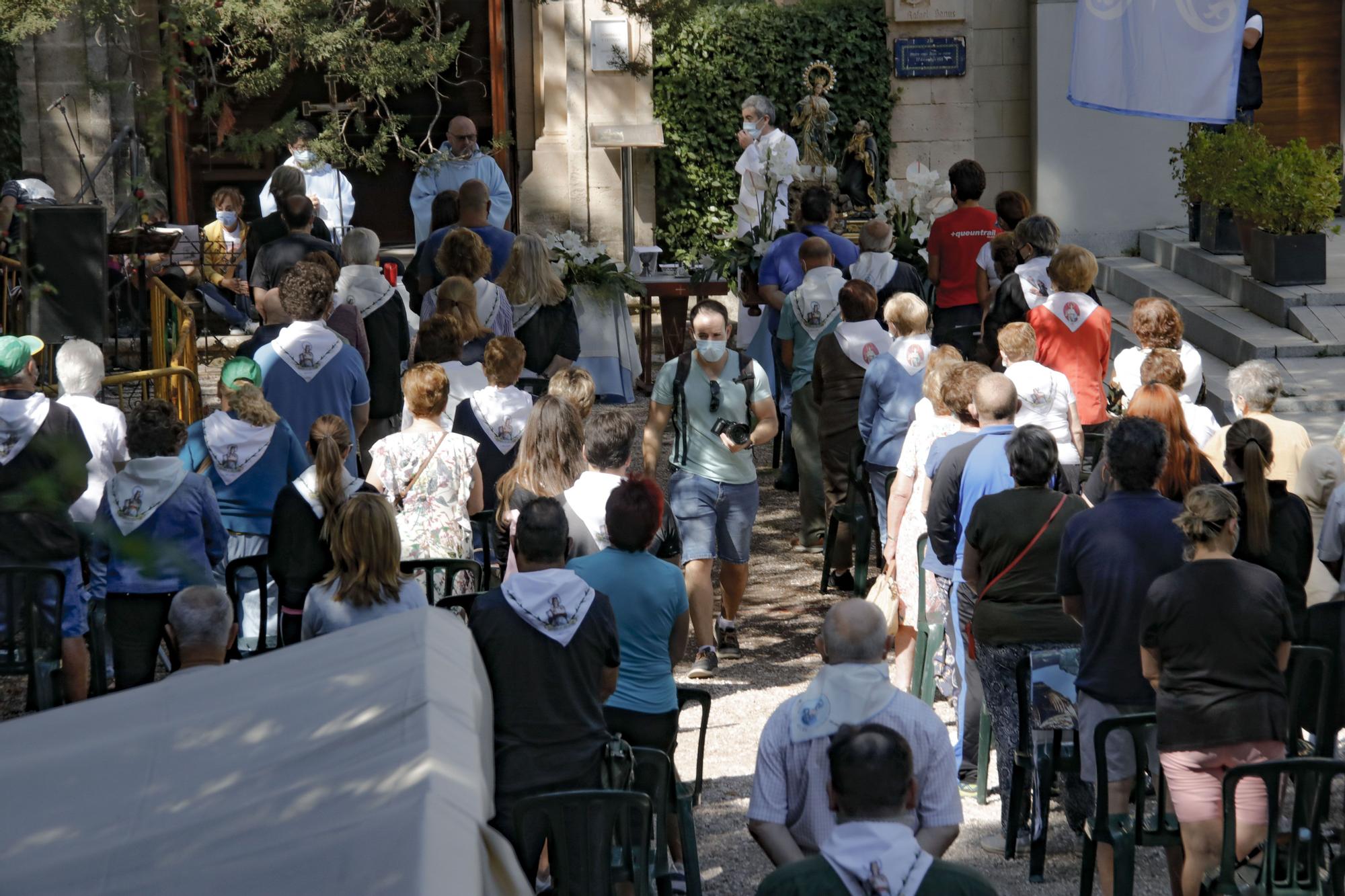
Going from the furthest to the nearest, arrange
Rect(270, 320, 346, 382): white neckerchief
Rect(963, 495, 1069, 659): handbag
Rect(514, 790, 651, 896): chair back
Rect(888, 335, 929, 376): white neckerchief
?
Rect(888, 335, 929, 376): white neckerchief, Rect(270, 320, 346, 382): white neckerchief, Rect(963, 495, 1069, 659): handbag, Rect(514, 790, 651, 896): chair back

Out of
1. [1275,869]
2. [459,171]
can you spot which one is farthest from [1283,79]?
[1275,869]

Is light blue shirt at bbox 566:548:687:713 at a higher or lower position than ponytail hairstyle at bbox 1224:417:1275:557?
lower

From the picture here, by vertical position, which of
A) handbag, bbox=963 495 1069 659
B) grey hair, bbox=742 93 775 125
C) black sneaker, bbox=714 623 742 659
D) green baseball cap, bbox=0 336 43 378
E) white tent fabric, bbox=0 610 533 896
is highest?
grey hair, bbox=742 93 775 125

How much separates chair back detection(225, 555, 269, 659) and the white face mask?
7.30 ft

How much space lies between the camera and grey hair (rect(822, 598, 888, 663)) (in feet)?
14.1

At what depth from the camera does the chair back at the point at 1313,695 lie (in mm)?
5242

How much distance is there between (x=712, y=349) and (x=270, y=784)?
169 inches

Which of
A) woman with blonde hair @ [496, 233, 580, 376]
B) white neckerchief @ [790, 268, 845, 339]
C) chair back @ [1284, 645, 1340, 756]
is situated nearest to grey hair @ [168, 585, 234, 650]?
chair back @ [1284, 645, 1340, 756]

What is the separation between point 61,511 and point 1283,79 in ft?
54.5

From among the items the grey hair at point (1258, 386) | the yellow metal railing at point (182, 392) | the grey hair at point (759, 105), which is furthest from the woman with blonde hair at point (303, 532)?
the grey hair at point (759, 105)

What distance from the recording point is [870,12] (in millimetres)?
17688

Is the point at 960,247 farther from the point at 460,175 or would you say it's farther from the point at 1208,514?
the point at 1208,514

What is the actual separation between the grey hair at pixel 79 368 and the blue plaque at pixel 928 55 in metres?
12.0

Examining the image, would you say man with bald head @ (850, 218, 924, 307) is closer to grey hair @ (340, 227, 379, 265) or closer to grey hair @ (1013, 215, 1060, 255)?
grey hair @ (1013, 215, 1060, 255)
